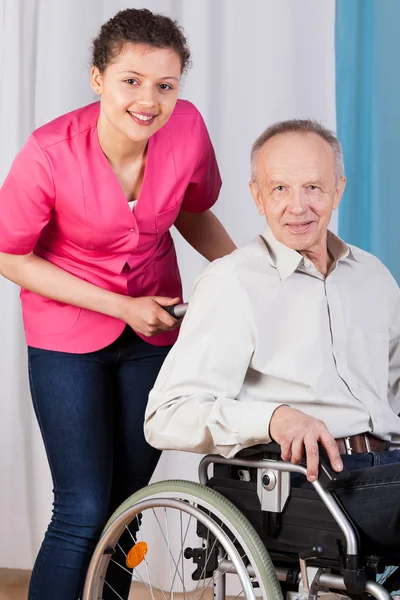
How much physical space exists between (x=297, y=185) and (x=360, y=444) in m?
0.52

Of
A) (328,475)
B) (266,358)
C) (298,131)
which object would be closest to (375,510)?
(328,475)

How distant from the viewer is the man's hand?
140 centimetres

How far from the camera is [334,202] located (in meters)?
1.83

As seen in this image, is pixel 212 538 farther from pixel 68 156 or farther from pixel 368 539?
pixel 68 156

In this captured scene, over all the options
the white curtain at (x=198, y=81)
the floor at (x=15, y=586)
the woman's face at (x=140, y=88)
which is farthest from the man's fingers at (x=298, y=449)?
the floor at (x=15, y=586)

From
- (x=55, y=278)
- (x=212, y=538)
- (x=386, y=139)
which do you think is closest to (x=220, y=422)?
(x=212, y=538)

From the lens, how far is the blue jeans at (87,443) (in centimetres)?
179

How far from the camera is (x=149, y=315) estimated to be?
5.89ft

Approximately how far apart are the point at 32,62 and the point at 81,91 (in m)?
0.20

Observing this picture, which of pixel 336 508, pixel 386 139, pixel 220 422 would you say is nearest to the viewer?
pixel 336 508

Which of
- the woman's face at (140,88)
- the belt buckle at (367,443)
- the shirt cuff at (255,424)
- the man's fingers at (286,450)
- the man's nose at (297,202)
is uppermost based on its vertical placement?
the woman's face at (140,88)

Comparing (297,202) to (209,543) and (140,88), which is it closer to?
(140,88)

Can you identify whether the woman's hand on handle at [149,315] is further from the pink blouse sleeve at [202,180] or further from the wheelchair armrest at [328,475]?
the wheelchair armrest at [328,475]

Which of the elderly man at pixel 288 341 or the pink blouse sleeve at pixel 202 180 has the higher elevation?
the pink blouse sleeve at pixel 202 180
